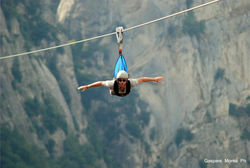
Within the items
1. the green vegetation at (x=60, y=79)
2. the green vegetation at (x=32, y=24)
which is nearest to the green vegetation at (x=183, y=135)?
the green vegetation at (x=60, y=79)

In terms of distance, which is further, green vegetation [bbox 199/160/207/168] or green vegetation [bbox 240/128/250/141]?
green vegetation [bbox 240/128/250/141]

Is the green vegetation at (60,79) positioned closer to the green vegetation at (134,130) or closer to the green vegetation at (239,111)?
the green vegetation at (134,130)

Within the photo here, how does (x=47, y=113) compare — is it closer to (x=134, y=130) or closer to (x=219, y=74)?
(x=134, y=130)

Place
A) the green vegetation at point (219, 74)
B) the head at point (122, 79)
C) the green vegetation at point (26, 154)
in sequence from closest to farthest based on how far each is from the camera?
1. the head at point (122, 79)
2. the green vegetation at point (26, 154)
3. the green vegetation at point (219, 74)

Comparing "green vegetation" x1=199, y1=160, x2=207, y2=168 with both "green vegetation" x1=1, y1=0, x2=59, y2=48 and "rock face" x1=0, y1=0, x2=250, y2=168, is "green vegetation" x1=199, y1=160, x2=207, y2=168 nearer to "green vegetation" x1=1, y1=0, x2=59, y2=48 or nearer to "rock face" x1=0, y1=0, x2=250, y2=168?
"rock face" x1=0, y1=0, x2=250, y2=168

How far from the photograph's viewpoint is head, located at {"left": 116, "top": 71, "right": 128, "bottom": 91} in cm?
2145

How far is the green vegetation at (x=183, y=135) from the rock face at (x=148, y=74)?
121mm

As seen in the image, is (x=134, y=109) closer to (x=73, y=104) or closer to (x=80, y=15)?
(x=73, y=104)

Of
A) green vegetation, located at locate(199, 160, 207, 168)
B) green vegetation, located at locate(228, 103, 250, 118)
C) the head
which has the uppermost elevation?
the head

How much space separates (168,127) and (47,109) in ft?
57.7

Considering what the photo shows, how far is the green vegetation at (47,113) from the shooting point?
243 ft

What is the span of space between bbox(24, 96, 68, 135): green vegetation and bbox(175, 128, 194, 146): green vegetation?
15638mm

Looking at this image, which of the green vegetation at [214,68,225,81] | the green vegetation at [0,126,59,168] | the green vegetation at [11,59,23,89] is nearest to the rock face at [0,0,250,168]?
the green vegetation at [214,68,225,81]

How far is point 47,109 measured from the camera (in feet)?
254
